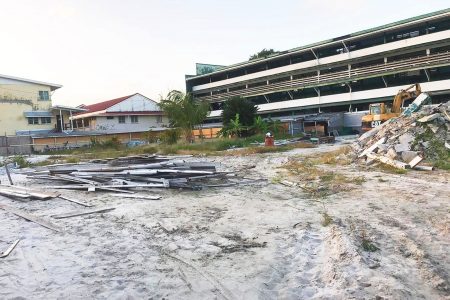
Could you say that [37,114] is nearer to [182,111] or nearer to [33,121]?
[33,121]

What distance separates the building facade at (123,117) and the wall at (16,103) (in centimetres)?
618

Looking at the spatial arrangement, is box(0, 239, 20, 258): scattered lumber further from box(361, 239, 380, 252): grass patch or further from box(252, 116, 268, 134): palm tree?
box(252, 116, 268, 134): palm tree

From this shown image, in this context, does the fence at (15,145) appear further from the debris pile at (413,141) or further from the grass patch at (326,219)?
the grass patch at (326,219)

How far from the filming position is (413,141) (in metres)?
13.6

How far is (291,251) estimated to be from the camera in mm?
5367

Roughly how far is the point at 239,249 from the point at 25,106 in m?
41.5

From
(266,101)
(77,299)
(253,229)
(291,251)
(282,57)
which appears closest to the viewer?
(77,299)

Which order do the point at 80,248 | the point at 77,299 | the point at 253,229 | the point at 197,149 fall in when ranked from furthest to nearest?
the point at 197,149
the point at 253,229
the point at 80,248
the point at 77,299

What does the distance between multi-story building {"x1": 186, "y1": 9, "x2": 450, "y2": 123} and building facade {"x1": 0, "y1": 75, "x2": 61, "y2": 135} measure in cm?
2592

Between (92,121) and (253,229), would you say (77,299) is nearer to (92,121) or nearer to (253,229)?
(253,229)

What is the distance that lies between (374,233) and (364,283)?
1974 mm

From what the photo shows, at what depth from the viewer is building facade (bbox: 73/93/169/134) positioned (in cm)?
4341

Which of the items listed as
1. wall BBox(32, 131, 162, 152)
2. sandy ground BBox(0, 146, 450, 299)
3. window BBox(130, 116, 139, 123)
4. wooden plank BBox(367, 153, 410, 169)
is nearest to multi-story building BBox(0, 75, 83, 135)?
wall BBox(32, 131, 162, 152)

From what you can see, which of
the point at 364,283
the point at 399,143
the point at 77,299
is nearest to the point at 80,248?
the point at 77,299
